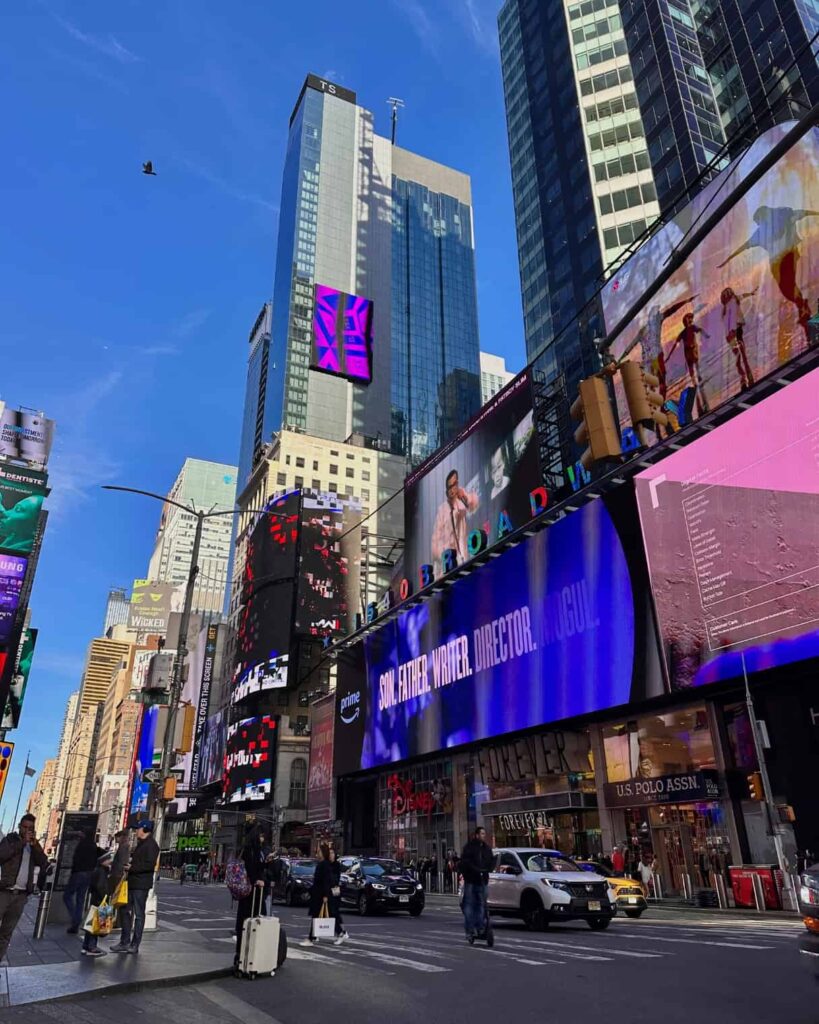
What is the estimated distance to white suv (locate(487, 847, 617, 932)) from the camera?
50.3ft

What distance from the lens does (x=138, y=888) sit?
38.1 feet

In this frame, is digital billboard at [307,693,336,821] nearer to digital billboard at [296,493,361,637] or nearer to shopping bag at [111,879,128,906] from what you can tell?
digital billboard at [296,493,361,637]

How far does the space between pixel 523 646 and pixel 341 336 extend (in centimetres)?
1820

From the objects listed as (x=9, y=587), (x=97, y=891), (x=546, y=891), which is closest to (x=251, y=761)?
(x=9, y=587)

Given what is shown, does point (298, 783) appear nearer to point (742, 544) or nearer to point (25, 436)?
point (25, 436)

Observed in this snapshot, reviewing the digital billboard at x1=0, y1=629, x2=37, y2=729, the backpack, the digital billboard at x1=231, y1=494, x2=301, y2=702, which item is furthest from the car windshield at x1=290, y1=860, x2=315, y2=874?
the digital billboard at x1=231, y1=494, x2=301, y2=702

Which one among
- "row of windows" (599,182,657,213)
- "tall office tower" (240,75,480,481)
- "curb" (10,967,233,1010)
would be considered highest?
"tall office tower" (240,75,480,481)

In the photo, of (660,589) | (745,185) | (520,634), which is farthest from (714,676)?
(745,185)

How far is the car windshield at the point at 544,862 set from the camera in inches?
637

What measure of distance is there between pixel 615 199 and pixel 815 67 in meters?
19.1

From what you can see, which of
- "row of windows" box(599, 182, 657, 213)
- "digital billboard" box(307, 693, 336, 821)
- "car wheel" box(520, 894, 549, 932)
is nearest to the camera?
"car wheel" box(520, 894, 549, 932)

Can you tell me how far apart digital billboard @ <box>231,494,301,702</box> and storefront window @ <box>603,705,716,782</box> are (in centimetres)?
5364

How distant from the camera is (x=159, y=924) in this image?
18812 mm

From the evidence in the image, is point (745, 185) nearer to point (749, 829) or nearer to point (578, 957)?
point (749, 829)
